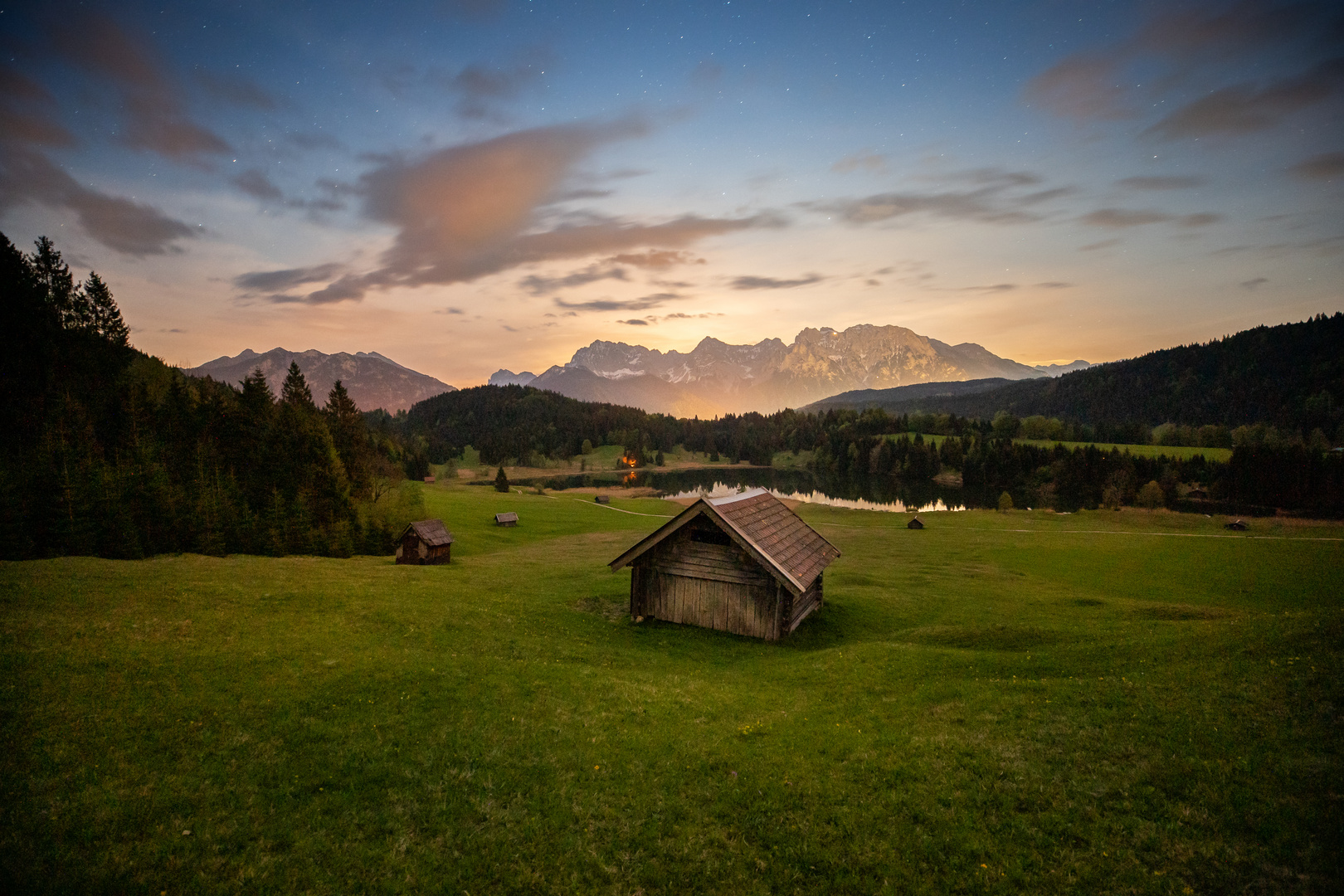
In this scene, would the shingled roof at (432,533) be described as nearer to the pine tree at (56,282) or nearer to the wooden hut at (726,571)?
the wooden hut at (726,571)

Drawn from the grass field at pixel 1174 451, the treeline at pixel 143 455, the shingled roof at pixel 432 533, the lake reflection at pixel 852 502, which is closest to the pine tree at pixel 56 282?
the treeline at pixel 143 455

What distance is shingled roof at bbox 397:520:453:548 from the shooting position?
159 ft

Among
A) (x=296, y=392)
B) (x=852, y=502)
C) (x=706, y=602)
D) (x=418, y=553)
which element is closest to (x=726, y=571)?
(x=706, y=602)

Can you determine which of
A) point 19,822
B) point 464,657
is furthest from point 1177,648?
point 19,822

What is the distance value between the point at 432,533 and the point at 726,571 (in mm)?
33583

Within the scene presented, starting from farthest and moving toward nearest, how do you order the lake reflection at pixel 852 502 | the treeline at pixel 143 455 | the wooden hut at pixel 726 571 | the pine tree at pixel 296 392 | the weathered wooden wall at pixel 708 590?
the lake reflection at pixel 852 502 → the pine tree at pixel 296 392 → the treeline at pixel 143 455 → the weathered wooden wall at pixel 708 590 → the wooden hut at pixel 726 571

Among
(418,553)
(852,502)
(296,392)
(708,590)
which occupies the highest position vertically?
(296,392)

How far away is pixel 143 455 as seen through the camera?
46.2 m

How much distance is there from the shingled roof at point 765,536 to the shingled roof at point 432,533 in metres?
27.4

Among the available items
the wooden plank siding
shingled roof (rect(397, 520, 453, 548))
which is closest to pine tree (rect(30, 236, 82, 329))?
shingled roof (rect(397, 520, 453, 548))

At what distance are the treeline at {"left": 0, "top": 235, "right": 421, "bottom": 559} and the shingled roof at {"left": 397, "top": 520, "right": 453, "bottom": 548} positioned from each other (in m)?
10.9

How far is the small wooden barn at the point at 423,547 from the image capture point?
48.3m

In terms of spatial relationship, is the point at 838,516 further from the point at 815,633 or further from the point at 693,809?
the point at 693,809

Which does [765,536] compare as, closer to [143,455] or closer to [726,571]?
[726,571]
